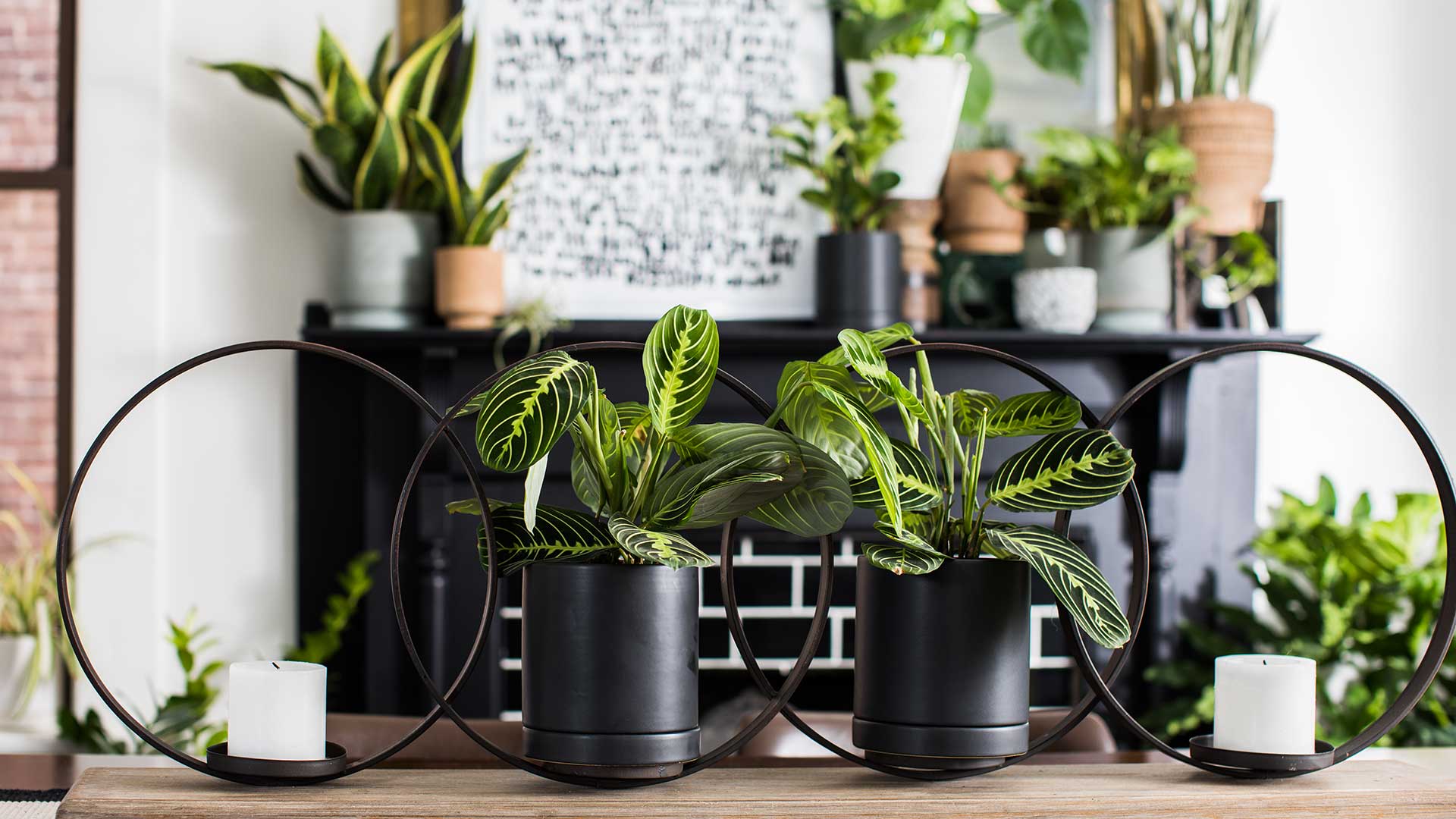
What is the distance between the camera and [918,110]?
7.45 feet

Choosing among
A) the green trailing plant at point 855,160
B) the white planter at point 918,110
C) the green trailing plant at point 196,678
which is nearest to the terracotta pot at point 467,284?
the green trailing plant at point 196,678

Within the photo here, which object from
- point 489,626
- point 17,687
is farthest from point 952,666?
point 17,687

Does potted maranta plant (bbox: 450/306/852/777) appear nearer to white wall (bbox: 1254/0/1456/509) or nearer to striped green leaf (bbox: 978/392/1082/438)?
striped green leaf (bbox: 978/392/1082/438)

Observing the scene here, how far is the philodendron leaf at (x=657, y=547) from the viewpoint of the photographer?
2.05 feet

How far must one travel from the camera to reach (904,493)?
711mm

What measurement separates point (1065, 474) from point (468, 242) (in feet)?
5.64

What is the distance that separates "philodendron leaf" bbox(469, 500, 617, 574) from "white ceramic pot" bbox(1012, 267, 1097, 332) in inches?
67.2

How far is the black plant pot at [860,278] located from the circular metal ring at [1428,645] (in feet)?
4.77

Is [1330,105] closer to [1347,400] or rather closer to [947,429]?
[1347,400]

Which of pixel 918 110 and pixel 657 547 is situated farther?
pixel 918 110

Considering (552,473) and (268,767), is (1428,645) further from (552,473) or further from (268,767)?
(552,473)

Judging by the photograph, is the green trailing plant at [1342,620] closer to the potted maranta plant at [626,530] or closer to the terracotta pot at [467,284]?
the terracotta pot at [467,284]

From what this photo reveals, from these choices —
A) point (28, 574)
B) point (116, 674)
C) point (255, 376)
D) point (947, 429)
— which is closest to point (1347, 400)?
point (947, 429)

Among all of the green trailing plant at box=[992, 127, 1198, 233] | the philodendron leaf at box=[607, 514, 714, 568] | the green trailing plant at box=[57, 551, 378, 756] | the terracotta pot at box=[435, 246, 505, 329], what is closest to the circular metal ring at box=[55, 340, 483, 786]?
the philodendron leaf at box=[607, 514, 714, 568]
